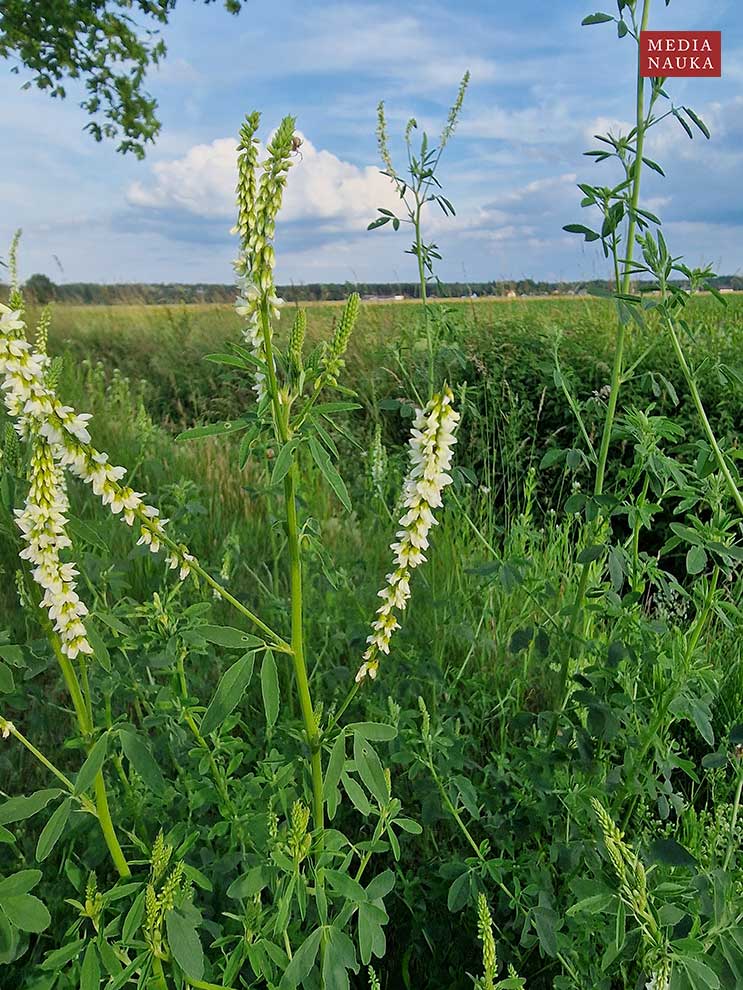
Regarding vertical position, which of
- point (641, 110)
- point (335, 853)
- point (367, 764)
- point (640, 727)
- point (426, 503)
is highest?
point (641, 110)

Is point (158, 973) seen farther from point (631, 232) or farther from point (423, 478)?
point (631, 232)

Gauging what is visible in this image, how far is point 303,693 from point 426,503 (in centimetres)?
42

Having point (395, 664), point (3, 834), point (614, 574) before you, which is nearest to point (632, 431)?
point (614, 574)

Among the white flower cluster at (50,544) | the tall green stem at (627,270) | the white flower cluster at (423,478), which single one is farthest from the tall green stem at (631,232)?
the white flower cluster at (50,544)

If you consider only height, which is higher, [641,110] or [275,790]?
[641,110]

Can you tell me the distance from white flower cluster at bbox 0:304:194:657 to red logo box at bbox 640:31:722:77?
1893mm

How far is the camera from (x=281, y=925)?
1452 mm

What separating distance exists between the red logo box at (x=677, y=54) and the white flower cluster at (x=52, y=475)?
74.5 inches

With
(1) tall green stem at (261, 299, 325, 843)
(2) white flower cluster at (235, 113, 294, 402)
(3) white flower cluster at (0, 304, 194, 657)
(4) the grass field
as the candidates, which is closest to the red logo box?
(4) the grass field

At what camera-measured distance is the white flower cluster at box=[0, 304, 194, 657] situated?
1.27 m

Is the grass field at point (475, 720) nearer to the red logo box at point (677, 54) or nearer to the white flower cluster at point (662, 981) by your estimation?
the white flower cluster at point (662, 981)

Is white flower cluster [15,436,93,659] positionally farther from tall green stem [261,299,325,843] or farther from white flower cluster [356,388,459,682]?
white flower cluster [356,388,459,682]

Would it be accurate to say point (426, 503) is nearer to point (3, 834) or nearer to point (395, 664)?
point (3, 834)

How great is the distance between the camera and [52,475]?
1.38m
